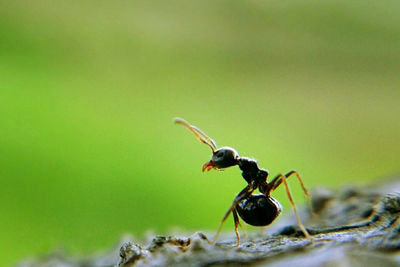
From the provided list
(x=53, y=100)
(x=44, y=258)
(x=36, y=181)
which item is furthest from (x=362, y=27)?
(x=44, y=258)

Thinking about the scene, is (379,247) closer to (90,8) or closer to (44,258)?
(44,258)

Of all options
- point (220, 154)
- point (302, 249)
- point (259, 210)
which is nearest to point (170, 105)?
point (220, 154)

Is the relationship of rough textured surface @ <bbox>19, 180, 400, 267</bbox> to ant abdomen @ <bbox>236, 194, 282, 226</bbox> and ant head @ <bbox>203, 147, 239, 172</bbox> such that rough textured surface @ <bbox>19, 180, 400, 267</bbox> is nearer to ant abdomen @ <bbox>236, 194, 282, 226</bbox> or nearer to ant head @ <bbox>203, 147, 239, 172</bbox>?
ant abdomen @ <bbox>236, 194, 282, 226</bbox>

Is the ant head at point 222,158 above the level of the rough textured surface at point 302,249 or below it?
above

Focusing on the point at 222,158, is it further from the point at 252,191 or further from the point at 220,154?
the point at 252,191

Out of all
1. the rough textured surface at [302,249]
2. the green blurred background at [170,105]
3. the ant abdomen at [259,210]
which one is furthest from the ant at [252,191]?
the green blurred background at [170,105]

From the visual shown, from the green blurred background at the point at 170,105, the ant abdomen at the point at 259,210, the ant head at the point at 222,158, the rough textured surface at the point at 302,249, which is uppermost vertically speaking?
the green blurred background at the point at 170,105

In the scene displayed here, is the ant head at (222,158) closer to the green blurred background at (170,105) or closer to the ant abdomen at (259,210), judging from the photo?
the ant abdomen at (259,210)
